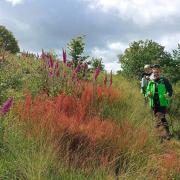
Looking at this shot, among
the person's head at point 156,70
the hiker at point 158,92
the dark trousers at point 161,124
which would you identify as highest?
the person's head at point 156,70

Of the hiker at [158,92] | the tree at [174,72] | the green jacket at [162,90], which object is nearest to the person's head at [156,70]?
the hiker at [158,92]

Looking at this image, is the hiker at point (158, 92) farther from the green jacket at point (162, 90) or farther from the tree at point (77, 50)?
the tree at point (77, 50)

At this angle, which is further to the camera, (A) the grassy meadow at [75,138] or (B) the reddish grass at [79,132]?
(B) the reddish grass at [79,132]

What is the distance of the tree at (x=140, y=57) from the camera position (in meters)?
21.8

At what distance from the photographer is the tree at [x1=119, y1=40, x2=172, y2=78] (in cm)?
2178

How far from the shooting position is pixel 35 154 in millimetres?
7027

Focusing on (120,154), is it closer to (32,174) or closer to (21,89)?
(32,174)

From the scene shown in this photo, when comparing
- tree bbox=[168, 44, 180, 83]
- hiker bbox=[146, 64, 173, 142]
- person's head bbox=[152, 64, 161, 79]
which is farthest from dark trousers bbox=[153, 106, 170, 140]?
tree bbox=[168, 44, 180, 83]

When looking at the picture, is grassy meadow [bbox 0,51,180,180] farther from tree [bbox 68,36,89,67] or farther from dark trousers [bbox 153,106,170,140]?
tree [bbox 68,36,89,67]

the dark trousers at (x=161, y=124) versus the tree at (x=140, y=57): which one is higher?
the tree at (x=140, y=57)

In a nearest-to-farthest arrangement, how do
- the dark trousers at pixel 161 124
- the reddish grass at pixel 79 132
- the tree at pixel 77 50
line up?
the reddish grass at pixel 79 132, the dark trousers at pixel 161 124, the tree at pixel 77 50

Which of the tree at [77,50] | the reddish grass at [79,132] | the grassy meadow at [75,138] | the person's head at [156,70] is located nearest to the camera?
the grassy meadow at [75,138]

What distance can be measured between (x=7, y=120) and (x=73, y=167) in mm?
1341

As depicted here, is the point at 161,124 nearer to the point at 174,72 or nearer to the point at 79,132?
the point at 79,132
